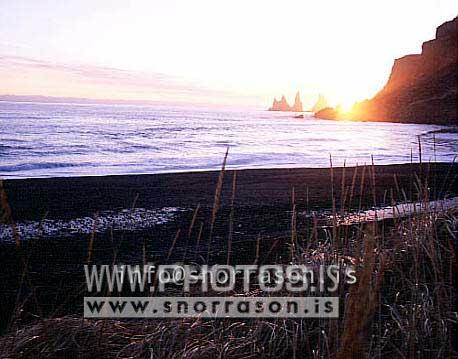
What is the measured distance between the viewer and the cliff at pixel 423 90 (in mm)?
67625

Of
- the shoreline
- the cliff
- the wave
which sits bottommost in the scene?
the wave

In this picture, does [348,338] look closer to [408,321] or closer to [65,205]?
[408,321]

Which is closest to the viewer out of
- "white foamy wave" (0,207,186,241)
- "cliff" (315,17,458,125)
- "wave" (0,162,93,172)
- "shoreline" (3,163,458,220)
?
"white foamy wave" (0,207,186,241)

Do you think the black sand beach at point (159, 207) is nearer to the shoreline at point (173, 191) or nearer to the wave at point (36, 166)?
the shoreline at point (173, 191)

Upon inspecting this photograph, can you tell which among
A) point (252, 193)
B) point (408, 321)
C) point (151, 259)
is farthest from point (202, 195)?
point (408, 321)

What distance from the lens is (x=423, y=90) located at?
77875 millimetres

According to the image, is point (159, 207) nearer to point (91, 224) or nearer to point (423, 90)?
point (91, 224)

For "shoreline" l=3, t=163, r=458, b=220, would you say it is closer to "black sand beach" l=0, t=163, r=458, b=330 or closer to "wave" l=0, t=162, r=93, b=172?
"black sand beach" l=0, t=163, r=458, b=330

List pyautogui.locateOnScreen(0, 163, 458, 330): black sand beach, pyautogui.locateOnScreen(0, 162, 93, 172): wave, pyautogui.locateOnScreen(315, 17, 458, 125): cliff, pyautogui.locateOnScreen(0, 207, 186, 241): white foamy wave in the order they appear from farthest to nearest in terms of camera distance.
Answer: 1. pyautogui.locateOnScreen(315, 17, 458, 125): cliff
2. pyautogui.locateOnScreen(0, 162, 93, 172): wave
3. pyautogui.locateOnScreen(0, 207, 186, 241): white foamy wave
4. pyautogui.locateOnScreen(0, 163, 458, 330): black sand beach

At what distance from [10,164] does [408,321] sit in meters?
16.6

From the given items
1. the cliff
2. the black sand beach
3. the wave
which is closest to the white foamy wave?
the black sand beach

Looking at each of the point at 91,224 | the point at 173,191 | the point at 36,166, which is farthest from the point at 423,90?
the point at 91,224

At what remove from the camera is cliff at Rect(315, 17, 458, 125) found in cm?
6762

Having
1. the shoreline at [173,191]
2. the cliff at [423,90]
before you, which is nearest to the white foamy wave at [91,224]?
the shoreline at [173,191]
